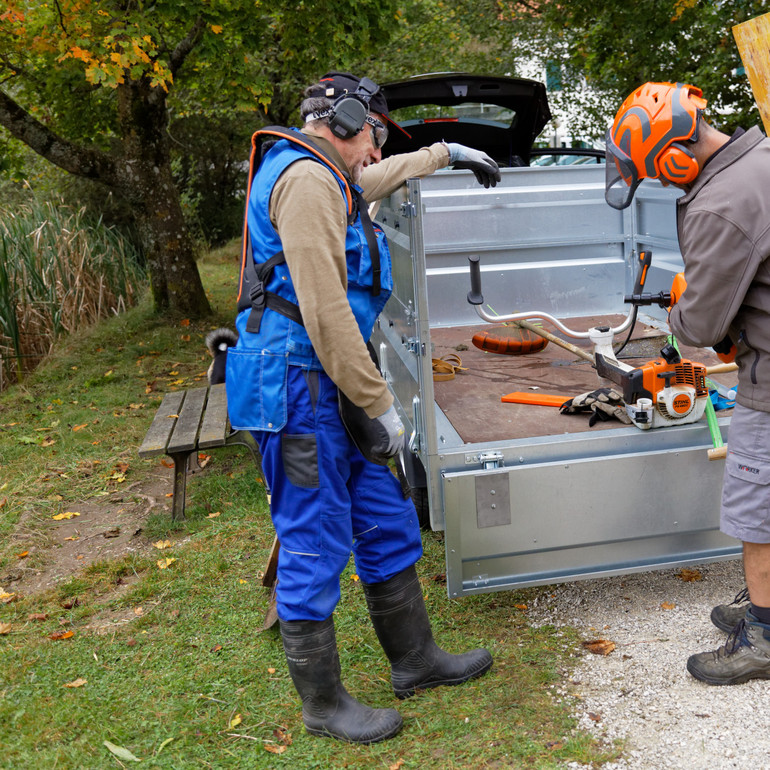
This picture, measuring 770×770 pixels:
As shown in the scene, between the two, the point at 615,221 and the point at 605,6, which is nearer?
the point at 615,221

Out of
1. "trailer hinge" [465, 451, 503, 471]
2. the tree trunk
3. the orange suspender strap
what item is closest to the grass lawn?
"trailer hinge" [465, 451, 503, 471]

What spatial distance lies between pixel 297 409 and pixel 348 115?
2.98ft

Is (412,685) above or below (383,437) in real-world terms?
below

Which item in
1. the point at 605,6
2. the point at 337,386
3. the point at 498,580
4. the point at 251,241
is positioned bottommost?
the point at 498,580

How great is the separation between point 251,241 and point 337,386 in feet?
1.74

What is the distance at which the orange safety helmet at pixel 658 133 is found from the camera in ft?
8.59

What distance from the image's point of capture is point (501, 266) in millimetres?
5203

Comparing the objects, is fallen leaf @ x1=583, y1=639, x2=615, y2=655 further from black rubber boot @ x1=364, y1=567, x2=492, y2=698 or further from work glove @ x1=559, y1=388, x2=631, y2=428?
work glove @ x1=559, y1=388, x2=631, y2=428

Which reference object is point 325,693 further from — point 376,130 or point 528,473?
point 376,130

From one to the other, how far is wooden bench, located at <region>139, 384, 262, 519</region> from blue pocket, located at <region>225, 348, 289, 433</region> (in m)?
1.58

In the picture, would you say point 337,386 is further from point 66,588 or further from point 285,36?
point 285,36

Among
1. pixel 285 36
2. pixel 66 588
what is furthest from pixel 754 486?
pixel 285 36

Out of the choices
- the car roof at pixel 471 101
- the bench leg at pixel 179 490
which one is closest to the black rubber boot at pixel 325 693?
the bench leg at pixel 179 490

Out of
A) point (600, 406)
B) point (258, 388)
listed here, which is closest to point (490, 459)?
point (600, 406)
